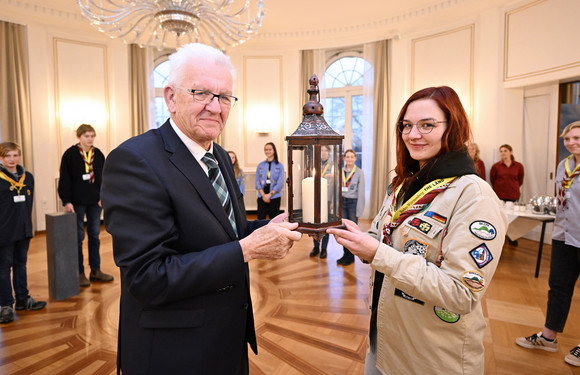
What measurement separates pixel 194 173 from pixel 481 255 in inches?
37.6

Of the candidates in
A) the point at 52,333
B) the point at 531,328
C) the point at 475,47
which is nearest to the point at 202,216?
the point at 52,333

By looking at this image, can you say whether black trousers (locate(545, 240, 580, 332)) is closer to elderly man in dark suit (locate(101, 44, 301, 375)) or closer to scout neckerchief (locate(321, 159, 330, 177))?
scout neckerchief (locate(321, 159, 330, 177))

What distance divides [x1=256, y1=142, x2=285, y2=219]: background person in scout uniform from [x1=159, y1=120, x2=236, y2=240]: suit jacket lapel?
184 inches

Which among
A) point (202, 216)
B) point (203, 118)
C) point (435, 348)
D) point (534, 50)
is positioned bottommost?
point (435, 348)

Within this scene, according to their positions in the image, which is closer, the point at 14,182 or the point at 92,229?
the point at 14,182

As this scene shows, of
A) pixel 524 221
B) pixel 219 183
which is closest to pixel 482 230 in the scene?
pixel 219 183

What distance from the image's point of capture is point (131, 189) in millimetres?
1075

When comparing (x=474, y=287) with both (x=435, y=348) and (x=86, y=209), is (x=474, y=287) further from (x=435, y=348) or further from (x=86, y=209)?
(x=86, y=209)

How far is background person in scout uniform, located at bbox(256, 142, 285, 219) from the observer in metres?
5.97

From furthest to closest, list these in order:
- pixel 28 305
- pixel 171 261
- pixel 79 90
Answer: pixel 79 90 < pixel 28 305 < pixel 171 261

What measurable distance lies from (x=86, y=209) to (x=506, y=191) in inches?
236

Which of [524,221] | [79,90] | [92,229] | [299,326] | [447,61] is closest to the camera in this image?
[299,326]

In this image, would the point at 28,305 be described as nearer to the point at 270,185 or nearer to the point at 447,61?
the point at 270,185

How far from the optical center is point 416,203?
128cm
